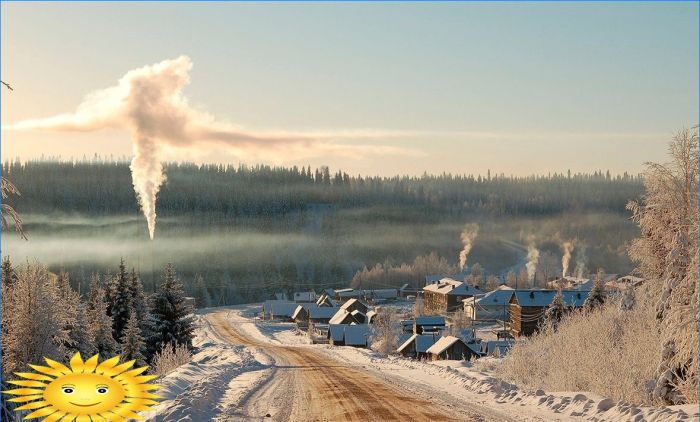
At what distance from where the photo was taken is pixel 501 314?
367 feet

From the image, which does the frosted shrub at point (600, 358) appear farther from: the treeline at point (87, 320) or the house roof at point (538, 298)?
the house roof at point (538, 298)

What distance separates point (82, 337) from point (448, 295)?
296 feet

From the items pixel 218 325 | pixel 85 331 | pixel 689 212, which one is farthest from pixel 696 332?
pixel 218 325

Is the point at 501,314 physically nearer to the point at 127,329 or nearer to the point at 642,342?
the point at 127,329

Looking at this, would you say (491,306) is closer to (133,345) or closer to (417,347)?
(417,347)

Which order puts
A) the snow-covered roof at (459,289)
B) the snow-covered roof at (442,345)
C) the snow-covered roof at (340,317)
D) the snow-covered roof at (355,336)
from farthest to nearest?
the snow-covered roof at (459,289)
the snow-covered roof at (340,317)
the snow-covered roof at (355,336)
the snow-covered roof at (442,345)

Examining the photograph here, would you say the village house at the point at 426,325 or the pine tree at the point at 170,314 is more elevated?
the pine tree at the point at 170,314

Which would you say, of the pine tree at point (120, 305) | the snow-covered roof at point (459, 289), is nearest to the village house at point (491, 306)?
the snow-covered roof at point (459, 289)

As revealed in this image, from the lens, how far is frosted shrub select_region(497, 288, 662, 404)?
80.4 feet

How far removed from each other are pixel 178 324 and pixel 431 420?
39.2m

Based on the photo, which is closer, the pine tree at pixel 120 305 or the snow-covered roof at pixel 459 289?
the pine tree at pixel 120 305

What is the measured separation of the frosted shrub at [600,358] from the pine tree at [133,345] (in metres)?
24.4

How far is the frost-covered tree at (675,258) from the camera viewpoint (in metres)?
21.4

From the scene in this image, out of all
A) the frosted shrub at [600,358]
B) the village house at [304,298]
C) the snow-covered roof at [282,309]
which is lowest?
the village house at [304,298]
